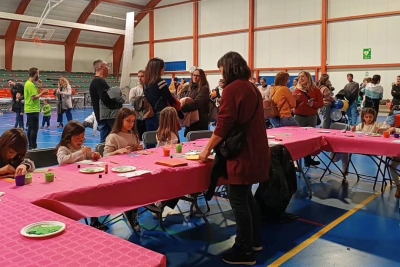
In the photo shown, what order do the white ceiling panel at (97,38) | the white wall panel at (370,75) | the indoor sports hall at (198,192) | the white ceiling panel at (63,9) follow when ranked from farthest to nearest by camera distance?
the white ceiling panel at (97,38) → the white ceiling panel at (63,9) → the white wall panel at (370,75) → the indoor sports hall at (198,192)

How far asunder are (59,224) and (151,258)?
517 millimetres

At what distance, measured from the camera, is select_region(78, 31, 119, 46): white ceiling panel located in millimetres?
23016

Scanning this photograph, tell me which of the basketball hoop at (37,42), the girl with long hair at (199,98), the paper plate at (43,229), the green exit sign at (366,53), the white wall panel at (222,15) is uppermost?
the white wall panel at (222,15)

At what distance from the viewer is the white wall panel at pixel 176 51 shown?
Result: 20.8m

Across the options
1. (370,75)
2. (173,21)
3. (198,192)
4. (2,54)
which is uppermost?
(173,21)

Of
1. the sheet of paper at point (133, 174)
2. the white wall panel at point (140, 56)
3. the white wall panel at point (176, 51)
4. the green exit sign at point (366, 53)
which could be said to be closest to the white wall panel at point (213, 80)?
the white wall panel at point (176, 51)

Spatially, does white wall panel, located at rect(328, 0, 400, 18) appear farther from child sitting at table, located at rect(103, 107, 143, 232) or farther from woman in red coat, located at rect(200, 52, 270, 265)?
woman in red coat, located at rect(200, 52, 270, 265)

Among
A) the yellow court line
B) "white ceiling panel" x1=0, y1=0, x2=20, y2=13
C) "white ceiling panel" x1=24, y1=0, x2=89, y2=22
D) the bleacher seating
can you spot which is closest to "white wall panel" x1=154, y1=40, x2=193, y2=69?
the bleacher seating

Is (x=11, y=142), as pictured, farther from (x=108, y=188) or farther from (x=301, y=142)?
(x=301, y=142)

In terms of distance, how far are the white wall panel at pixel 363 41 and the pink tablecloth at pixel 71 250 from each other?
594 inches

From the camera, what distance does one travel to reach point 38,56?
2202 centimetres

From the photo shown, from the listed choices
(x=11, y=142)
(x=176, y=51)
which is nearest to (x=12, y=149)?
(x=11, y=142)

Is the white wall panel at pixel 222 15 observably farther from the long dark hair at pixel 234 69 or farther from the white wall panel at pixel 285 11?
the long dark hair at pixel 234 69

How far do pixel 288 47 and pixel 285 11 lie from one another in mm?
1591
